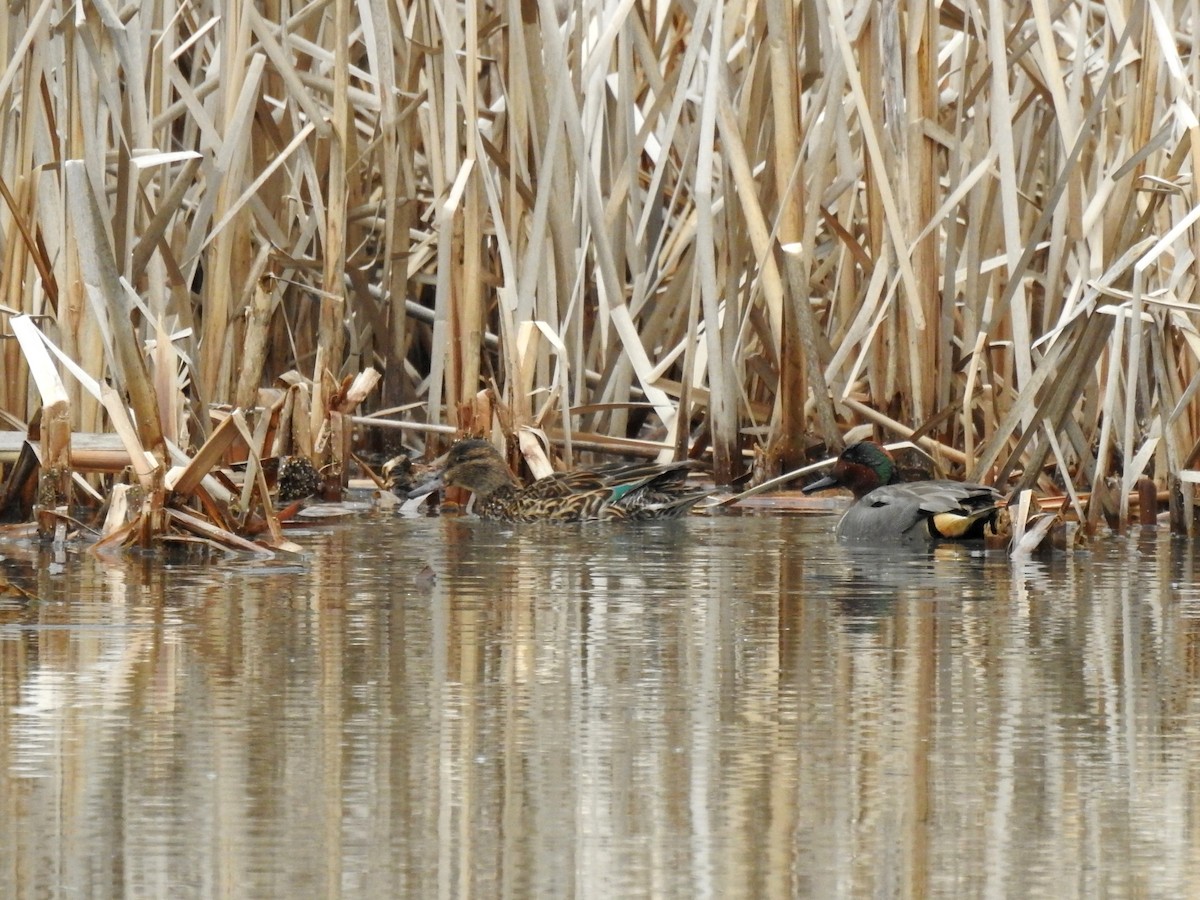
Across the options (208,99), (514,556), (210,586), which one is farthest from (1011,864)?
(208,99)

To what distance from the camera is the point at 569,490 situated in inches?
294

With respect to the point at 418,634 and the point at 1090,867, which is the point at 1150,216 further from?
the point at 1090,867

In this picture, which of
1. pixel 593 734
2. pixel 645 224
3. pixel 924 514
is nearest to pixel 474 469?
pixel 645 224

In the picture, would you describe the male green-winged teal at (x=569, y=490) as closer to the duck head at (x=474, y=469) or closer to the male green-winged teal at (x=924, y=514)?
the duck head at (x=474, y=469)

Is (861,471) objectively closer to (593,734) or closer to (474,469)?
(474,469)

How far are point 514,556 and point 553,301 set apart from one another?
5.45 feet

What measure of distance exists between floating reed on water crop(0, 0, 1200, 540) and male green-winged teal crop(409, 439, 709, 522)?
0.29m

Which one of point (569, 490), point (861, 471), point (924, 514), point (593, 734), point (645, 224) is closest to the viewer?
point (593, 734)

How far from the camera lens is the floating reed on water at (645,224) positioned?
662 centimetres

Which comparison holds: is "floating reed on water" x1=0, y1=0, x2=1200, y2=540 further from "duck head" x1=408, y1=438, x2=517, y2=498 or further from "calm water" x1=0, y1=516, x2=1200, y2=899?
"calm water" x1=0, y1=516, x2=1200, y2=899

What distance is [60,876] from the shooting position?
267 cm

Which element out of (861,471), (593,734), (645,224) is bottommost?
(593,734)

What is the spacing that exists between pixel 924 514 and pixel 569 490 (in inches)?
51.9

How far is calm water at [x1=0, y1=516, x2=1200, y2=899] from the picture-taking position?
274cm
